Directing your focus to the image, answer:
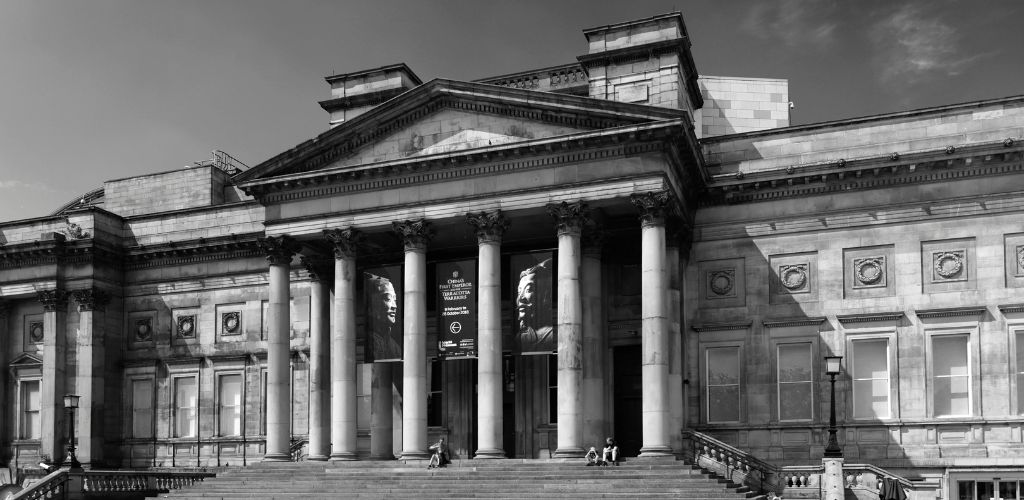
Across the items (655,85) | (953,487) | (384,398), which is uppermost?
(655,85)

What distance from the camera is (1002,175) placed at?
101 ft

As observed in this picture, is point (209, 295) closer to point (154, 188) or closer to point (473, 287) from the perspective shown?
point (154, 188)

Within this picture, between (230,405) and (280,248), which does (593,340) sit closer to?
(280,248)

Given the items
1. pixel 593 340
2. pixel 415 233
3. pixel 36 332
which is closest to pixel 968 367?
pixel 593 340

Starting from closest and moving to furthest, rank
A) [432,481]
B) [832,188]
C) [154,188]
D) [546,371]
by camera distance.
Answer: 1. [432,481]
2. [832,188]
3. [546,371]
4. [154,188]

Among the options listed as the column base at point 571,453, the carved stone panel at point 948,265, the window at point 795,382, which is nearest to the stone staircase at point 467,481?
the column base at point 571,453

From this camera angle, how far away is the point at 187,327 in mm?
41625

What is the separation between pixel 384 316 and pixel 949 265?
56.1ft

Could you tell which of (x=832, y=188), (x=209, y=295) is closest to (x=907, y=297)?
(x=832, y=188)

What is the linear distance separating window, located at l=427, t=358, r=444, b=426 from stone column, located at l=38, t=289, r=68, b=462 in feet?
47.5

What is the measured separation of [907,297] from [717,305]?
5.66 metres

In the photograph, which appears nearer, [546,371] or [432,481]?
[432,481]

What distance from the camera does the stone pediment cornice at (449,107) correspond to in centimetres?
3028

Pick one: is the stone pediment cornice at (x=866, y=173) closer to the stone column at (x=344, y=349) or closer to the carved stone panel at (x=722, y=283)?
the carved stone panel at (x=722, y=283)
